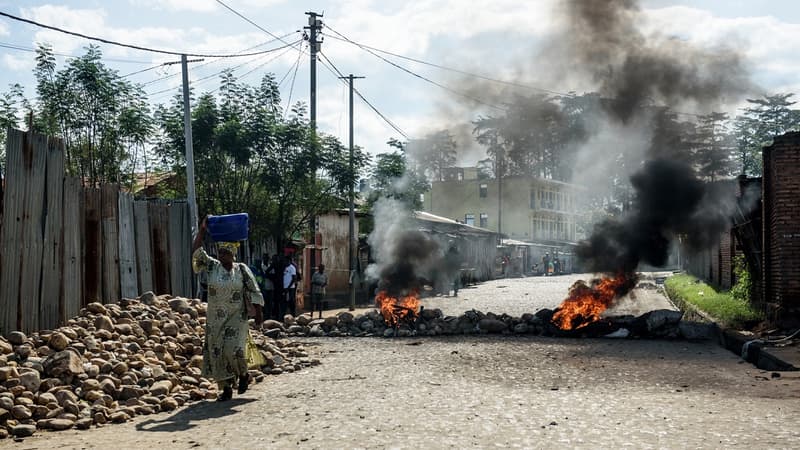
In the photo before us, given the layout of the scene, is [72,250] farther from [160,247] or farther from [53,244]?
[160,247]

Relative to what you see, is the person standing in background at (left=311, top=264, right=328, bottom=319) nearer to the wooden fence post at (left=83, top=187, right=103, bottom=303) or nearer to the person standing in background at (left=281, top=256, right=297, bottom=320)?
the person standing in background at (left=281, top=256, right=297, bottom=320)

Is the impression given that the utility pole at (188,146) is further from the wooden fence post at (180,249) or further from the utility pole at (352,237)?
the utility pole at (352,237)

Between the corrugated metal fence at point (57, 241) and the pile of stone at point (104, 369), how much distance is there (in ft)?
1.10

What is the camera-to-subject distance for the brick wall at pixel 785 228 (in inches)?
556

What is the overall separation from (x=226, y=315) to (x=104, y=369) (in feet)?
4.62

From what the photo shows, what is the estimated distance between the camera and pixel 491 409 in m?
7.55

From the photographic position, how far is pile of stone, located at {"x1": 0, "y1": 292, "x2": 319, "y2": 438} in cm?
708

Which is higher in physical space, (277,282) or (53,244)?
(53,244)

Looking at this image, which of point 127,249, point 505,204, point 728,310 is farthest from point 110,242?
point 505,204

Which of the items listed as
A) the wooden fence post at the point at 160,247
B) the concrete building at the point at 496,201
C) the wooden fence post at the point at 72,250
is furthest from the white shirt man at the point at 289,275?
the concrete building at the point at 496,201

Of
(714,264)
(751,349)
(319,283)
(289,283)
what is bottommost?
(751,349)

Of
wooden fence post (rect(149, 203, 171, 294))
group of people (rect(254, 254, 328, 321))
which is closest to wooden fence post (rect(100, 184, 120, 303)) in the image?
wooden fence post (rect(149, 203, 171, 294))

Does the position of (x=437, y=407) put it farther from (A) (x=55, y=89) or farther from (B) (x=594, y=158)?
(B) (x=594, y=158)

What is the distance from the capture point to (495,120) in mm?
34438
